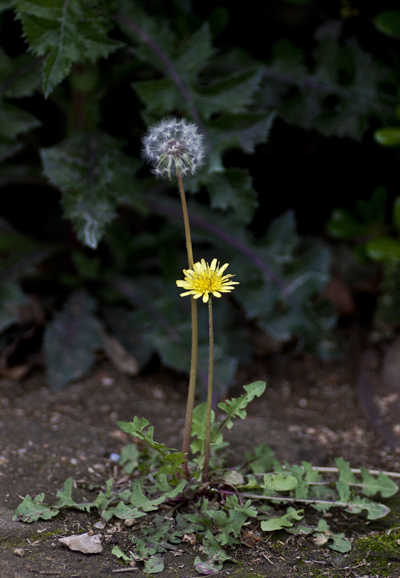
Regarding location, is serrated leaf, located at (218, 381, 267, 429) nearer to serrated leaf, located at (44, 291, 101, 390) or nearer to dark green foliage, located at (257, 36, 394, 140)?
serrated leaf, located at (44, 291, 101, 390)

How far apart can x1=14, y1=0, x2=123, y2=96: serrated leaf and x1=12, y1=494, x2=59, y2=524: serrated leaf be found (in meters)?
1.17

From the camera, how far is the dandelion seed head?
47.2 inches

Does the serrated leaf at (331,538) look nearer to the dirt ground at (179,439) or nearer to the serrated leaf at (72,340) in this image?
the dirt ground at (179,439)

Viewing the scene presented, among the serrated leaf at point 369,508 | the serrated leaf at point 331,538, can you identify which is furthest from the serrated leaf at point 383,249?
the serrated leaf at point 331,538

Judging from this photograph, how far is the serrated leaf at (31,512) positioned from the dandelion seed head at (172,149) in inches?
34.6

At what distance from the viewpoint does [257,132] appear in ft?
6.61

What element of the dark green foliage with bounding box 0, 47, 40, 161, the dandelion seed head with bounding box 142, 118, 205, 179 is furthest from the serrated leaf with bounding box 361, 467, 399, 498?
the dark green foliage with bounding box 0, 47, 40, 161

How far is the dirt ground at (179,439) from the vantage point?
118 cm

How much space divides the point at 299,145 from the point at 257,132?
2.97 feet

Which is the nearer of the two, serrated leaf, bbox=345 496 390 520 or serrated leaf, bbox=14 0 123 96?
serrated leaf, bbox=345 496 390 520

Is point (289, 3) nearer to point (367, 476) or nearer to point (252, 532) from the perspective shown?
point (367, 476)

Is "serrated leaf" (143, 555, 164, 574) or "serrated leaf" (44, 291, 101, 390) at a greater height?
"serrated leaf" (44, 291, 101, 390)

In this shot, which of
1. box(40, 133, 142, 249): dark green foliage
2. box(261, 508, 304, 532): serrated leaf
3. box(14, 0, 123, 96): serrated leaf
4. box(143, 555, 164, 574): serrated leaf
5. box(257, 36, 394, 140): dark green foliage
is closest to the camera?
box(143, 555, 164, 574): serrated leaf

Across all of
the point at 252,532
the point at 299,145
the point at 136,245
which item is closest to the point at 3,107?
the point at 136,245
